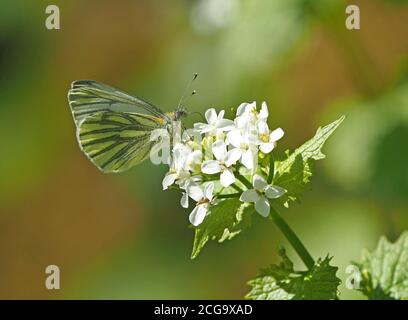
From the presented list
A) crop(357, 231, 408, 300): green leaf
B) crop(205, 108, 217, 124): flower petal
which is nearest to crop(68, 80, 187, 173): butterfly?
crop(205, 108, 217, 124): flower petal

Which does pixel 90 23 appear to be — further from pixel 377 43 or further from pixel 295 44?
pixel 295 44

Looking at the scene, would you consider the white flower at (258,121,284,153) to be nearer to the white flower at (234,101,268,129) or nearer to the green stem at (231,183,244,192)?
the white flower at (234,101,268,129)

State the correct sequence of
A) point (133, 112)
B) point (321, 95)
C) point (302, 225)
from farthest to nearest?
point (321, 95), point (302, 225), point (133, 112)

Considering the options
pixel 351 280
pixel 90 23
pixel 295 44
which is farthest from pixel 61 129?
pixel 351 280

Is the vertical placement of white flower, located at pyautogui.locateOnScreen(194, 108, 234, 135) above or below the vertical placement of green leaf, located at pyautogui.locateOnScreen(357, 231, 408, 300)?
above

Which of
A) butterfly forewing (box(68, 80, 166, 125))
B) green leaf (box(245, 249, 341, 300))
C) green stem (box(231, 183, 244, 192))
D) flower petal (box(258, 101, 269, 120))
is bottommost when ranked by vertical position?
green leaf (box(245, 249, 341, 300))

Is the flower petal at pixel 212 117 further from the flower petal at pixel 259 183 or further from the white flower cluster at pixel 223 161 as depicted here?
the flower petal at pixel 259 183
